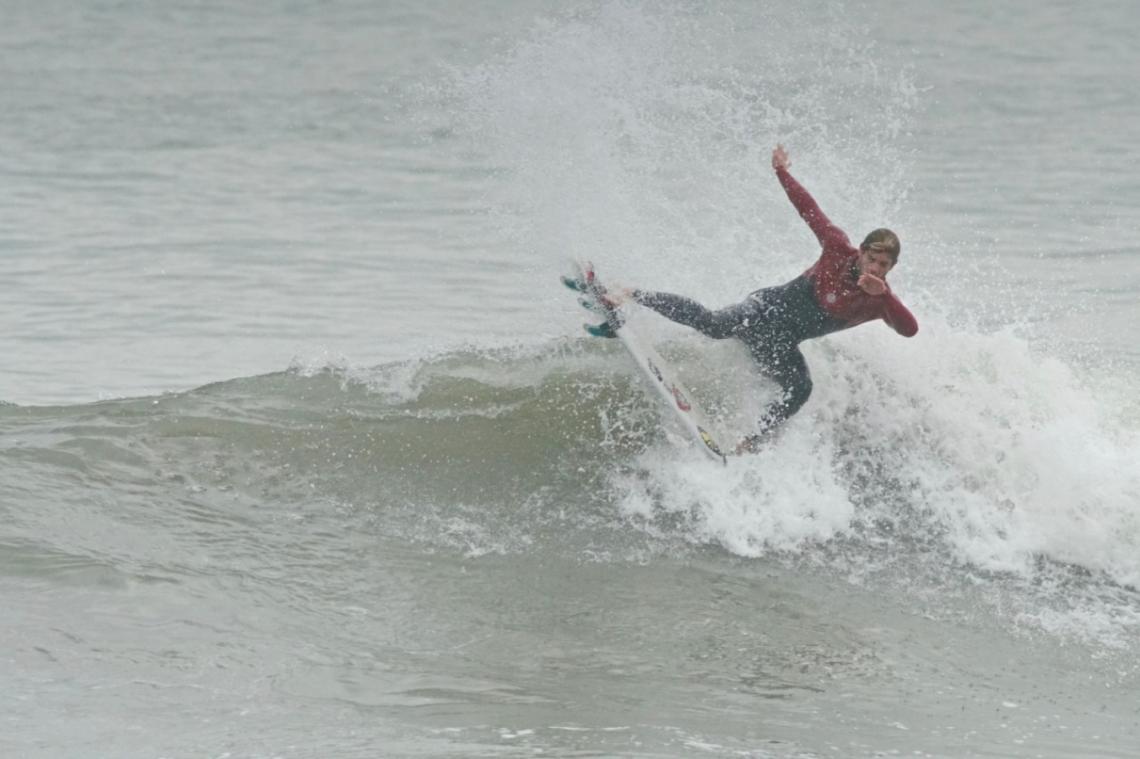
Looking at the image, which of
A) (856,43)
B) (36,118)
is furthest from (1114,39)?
(36,118)

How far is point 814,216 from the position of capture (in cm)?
862

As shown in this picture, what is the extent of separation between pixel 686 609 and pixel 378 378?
3691mm

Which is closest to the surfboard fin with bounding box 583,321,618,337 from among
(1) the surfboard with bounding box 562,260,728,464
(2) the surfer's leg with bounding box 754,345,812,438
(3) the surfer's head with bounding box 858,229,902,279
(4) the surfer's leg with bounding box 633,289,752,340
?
(1) the surfboard with bounding box 562,260,728,464

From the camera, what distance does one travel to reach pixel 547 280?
1069cm

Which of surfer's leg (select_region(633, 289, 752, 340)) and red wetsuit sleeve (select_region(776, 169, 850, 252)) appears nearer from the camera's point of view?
red wetsuit sleeve (select_region(776, 169, 850, 252))

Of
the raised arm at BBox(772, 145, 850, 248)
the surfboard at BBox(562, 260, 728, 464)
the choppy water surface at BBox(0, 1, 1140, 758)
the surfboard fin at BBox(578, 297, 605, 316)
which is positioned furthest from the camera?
the surfboard fin at BBox(578, 297, 605, 316)

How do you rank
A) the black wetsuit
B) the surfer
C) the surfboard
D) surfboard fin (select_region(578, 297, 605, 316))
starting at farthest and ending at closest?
surfboard fin (select_region(578, 297, 605, 316))
the surfboard
the black wetsuit
the surfer

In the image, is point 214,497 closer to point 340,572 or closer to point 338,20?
point 340,572

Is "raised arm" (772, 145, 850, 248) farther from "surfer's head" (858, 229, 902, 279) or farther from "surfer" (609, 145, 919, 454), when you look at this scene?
"surfer's head" (858, 229, 902, 279)

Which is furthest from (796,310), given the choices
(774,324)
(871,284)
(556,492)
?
(556,492)

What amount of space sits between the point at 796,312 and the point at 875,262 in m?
0.67

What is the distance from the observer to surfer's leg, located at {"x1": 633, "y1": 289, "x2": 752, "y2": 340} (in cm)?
880

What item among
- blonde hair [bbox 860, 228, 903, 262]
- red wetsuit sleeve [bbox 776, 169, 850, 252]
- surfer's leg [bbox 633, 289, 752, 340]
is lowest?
surfer's leg [bbox 633, 289, 752, 340]

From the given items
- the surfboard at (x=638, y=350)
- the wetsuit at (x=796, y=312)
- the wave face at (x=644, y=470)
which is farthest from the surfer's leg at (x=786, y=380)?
the surfboard at (x=638, y=350)
